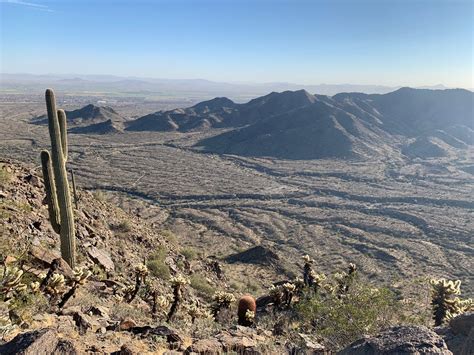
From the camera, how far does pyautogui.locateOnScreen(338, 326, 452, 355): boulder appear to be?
4984mm

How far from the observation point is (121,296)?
1168cm

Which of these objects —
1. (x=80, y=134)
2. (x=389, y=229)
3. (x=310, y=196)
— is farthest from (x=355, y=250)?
(x=80, y=134)

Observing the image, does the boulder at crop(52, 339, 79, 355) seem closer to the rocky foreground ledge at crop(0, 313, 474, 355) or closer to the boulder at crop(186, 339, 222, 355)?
the rocky foreground ledge at crop(0, 313, 474, 355)

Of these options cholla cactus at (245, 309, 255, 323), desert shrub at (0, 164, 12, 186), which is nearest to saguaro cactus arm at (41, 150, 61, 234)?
desert shrub at (0, 164, 12, 186)

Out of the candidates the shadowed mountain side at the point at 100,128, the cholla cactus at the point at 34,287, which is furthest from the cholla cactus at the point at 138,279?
the shadowed mountain side at the point at 100,128

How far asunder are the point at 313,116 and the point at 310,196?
39.6m

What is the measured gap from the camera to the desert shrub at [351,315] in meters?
9.47

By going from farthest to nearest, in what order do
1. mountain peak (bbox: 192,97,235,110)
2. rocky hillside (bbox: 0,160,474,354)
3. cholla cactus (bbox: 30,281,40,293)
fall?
mountain peak (bbox: 192,97,235,110) < cholla cactus (bbox: 30,281,40,293) < rocky hillside (bbox: 0,160,474,354)

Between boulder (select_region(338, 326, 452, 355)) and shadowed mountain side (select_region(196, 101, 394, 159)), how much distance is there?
6882cm

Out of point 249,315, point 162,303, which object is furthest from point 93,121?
point 249,315

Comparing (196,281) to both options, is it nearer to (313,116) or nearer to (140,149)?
(140,149)

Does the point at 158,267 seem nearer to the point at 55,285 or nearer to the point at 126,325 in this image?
the point at 55,285

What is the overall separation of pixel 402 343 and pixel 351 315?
4.97 meters

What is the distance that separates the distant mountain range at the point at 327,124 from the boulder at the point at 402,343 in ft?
226
